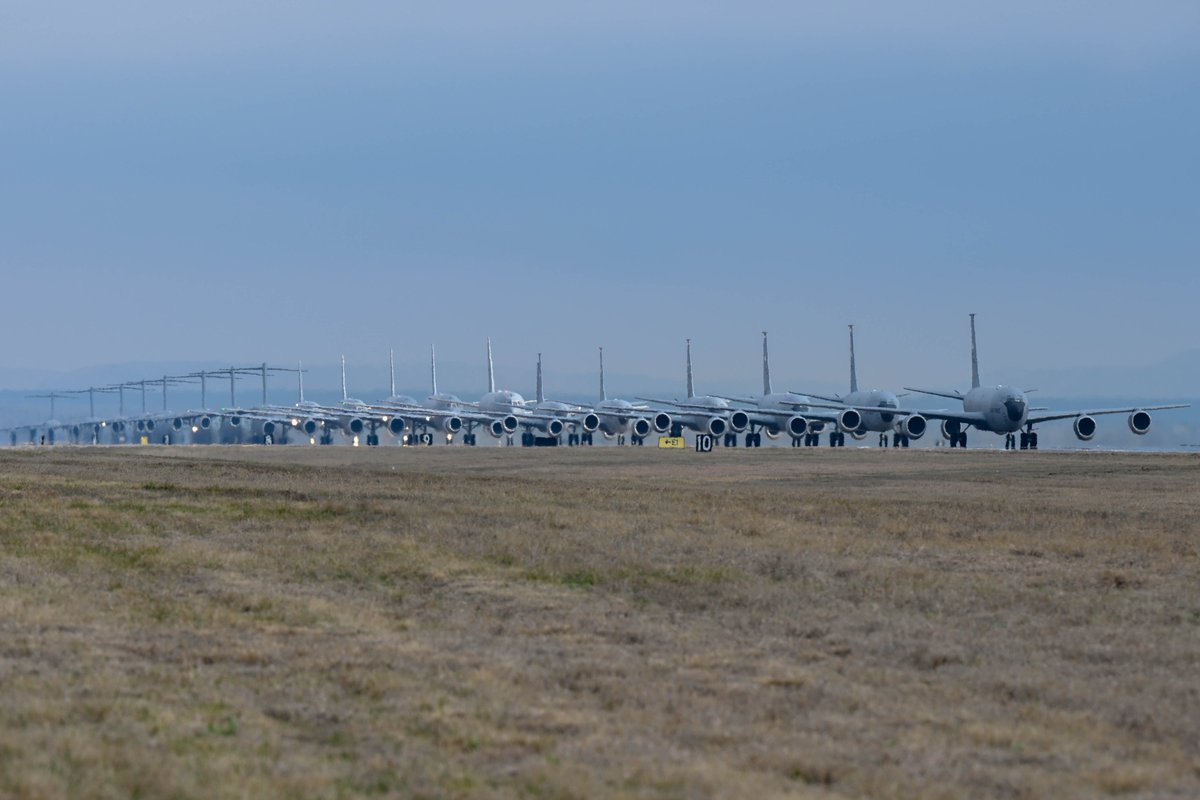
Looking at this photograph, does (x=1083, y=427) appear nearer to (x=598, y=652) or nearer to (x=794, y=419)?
(x=794, y=419)

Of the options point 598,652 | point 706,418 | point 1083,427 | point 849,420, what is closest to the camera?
point 598,652

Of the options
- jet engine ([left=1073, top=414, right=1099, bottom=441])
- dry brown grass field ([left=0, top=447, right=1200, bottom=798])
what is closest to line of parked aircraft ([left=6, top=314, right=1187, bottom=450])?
jet engine ([left=1073, top=414, right=1099, bottom=441])

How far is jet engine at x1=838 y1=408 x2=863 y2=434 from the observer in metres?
83.1

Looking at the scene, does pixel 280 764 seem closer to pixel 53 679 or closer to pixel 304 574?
pixel 53 679

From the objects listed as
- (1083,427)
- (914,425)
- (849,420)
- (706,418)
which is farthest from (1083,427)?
(706,418)

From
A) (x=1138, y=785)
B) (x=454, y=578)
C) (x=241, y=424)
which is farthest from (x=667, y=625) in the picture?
(x=241, y=424)

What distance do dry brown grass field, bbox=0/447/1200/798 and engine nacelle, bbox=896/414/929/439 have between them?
52.6 m

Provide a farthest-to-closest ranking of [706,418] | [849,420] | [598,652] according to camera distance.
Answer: [706,418], [849,420], [598,652]

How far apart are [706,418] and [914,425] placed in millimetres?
26150

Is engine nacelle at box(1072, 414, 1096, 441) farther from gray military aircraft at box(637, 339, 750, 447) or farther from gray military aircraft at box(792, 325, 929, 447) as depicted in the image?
gray military aircraft at box(637, 339, 750, 447)

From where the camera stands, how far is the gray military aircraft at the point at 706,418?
94.7 m

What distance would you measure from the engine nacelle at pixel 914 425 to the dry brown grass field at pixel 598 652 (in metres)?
52.6

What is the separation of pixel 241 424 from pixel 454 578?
161 m

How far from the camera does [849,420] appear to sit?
8400 cm
